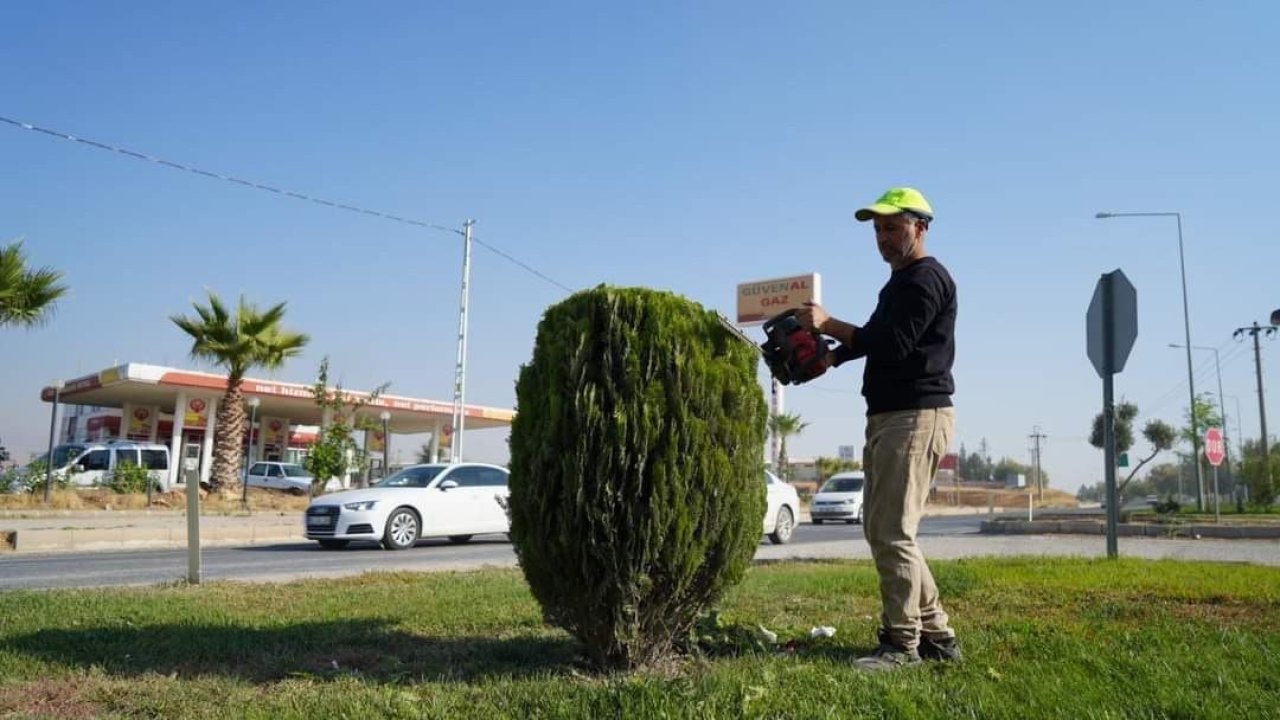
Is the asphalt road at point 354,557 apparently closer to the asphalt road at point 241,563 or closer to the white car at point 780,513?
the asphalt road at point 241,563

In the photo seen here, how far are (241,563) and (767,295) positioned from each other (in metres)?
38.6

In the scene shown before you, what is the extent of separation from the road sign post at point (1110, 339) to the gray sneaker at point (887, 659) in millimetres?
5777

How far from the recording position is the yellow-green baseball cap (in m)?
4.24

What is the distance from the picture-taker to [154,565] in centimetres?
1152

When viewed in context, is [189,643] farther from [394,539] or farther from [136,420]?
[136,420]

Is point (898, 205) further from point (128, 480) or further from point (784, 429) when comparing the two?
point (784, 429)

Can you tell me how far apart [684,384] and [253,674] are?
2.30 meters

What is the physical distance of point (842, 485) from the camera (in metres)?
29.9

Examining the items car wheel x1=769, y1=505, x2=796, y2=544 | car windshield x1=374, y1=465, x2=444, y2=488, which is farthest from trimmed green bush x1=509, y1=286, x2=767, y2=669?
car wheel x1=769, y1=505, x2=796, y2=544

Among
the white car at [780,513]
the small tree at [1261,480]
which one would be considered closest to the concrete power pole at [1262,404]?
the small tree at [1261,480]

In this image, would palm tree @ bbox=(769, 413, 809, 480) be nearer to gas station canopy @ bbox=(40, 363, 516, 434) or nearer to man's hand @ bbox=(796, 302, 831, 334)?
gas station canopy @ bbox=(40, 363, 516, 434)

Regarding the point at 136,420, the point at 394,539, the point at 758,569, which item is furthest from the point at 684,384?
the point at 136,420

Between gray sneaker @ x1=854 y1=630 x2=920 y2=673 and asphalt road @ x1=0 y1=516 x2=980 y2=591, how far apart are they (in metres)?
6.95

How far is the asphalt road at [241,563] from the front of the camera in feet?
31.8
